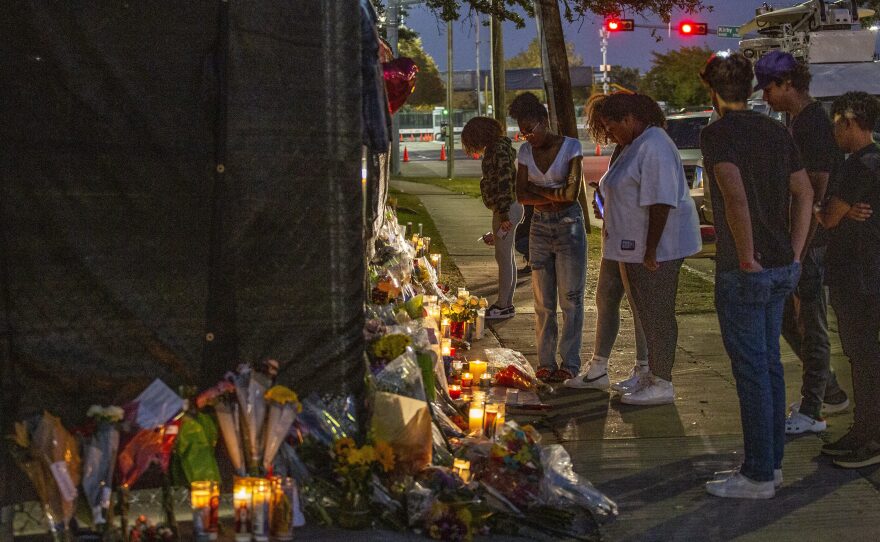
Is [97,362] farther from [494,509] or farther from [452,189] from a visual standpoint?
[452,189]

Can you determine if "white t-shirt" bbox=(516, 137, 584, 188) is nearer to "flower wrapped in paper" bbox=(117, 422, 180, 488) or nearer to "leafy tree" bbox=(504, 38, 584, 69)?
"flower wrapped in paper" bbox=(117, 422, 180, 488)

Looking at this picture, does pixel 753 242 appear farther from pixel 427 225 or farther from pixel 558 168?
pixel 427 225

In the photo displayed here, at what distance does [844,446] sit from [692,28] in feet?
114

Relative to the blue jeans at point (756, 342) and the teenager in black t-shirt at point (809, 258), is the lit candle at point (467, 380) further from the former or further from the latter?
the blue jeans at point (756, 342)

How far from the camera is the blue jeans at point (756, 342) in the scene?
4.93 metres

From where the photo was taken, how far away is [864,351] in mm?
5449

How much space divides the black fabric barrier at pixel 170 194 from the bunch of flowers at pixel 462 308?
358 cm

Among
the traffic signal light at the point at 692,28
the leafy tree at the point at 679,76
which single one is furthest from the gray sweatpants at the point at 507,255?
the leafy tree at the point at 679,76

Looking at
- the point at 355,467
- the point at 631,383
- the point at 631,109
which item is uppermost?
the point at 631,109

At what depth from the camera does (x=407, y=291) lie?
747 centimetres

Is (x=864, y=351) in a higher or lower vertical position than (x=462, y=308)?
higher

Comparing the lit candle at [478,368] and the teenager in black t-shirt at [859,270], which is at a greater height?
the teenager in black t-shirt at [859,270]

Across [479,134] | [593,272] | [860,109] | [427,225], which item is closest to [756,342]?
[860,109]

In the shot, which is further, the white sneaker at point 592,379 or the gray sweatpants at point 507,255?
the gray sweatpants at point 507,255
